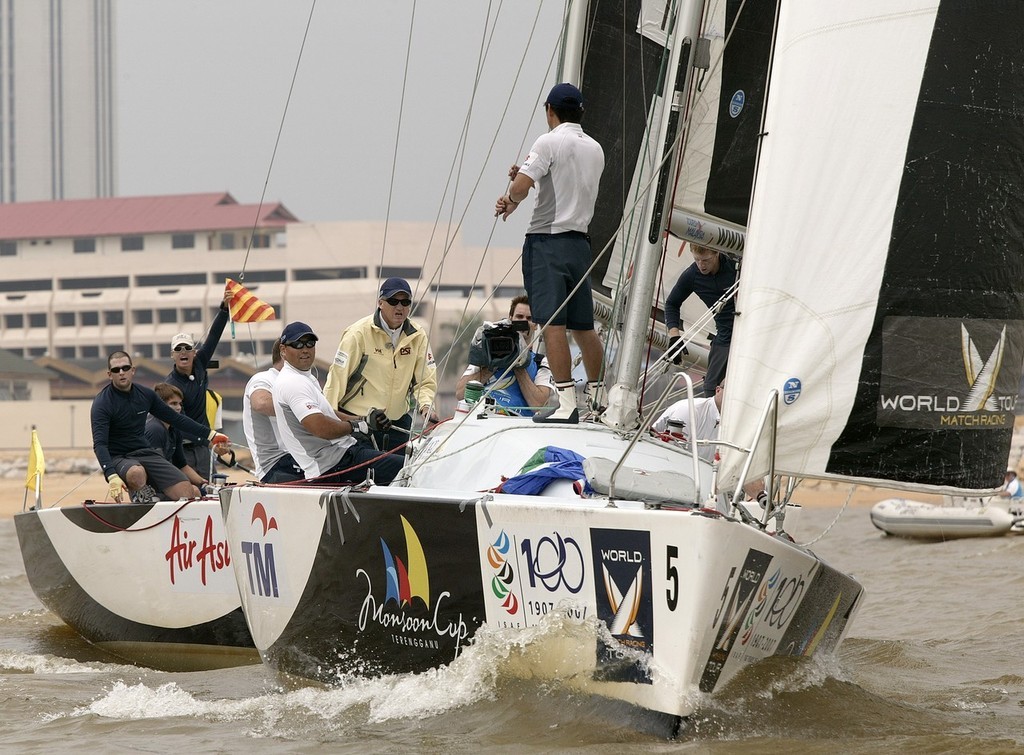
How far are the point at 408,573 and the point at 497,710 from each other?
0.55 meters

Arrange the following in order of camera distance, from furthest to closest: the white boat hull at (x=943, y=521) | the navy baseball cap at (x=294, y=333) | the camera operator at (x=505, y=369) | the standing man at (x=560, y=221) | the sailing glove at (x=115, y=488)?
the white boat hull at (x=943, y=521) < the sailing glove at (x=115, y=488) < the navy baseball cap at (x=294, y=333) < the camera operator at (x=505, y=369) < the standing man at (x=560, y=221)

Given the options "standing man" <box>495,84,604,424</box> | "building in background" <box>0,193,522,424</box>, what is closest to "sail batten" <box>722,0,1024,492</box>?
"standing man" <box>495,84,604,424</box>

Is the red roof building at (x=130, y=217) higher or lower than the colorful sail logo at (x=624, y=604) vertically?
lower

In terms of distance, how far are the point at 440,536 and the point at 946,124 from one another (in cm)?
214

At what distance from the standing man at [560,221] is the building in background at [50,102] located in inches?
4620

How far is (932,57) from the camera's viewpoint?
14.6ft

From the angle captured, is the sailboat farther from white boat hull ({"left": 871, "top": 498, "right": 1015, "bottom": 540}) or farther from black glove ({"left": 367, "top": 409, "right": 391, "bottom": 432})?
white boat hull ({"left": 871, "top": 498, "right": 1015, "bottom": 540})

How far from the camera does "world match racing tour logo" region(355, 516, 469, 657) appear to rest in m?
4.63

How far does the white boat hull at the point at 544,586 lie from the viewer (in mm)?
4043

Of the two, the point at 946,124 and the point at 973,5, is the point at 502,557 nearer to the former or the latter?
the point at 946,124

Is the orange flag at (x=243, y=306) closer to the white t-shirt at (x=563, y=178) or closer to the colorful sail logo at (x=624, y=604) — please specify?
the white t-shirt at (x=563, y=178)

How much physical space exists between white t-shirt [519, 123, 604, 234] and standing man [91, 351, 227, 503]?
8.61 ft

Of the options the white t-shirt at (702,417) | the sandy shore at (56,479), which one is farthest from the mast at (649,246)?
the sandy shore at (56,479)

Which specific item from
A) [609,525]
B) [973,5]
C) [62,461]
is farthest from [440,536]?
[62,461]
